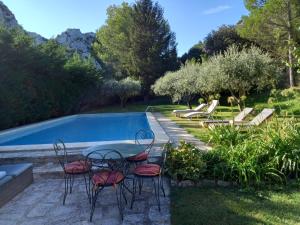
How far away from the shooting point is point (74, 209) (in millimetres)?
4129

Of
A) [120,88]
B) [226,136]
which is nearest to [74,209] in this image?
[226,136]

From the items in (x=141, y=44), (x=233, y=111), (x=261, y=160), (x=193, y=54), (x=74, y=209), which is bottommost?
(x=74, y=209)

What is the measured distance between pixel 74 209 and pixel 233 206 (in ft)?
7.45

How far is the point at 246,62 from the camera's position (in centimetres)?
1270

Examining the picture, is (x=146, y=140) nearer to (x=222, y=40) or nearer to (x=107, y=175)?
(x=107, y=175)

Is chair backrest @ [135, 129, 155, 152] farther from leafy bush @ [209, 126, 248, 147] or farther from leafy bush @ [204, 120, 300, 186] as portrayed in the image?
leafy bush @ [209, 126, 248, 147]

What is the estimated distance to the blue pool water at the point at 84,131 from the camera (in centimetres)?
1072

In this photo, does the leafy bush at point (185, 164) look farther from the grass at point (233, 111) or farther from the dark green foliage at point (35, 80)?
the dark green foliage at point (35, 80)

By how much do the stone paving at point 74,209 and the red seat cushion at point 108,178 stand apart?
47 centimetres

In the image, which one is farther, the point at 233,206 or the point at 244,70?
the point at 244,70

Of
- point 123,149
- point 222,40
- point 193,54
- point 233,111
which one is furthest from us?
point 193,54

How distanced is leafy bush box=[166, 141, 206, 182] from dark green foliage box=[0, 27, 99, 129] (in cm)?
1023

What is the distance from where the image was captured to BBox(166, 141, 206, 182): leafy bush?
193 inches

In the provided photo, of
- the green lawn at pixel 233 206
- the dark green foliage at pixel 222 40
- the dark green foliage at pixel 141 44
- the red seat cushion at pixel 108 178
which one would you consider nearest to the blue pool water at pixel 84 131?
the green lawn at pixel 233 206
